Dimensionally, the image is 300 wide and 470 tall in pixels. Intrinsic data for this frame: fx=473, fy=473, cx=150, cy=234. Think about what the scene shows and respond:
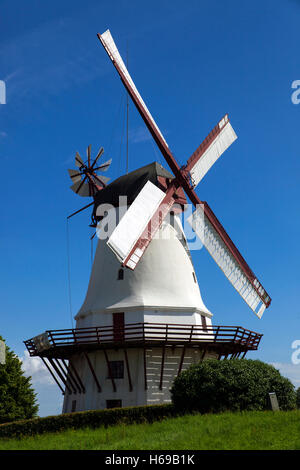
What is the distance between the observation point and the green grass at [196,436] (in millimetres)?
11617

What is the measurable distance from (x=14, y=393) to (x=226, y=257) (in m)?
18.7

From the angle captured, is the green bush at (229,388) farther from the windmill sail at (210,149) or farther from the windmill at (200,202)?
the windmill sail at (210,149)

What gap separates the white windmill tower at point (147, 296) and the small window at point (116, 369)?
0.15 feet

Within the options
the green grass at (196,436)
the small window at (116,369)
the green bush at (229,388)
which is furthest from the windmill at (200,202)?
the green grass at (196,436)

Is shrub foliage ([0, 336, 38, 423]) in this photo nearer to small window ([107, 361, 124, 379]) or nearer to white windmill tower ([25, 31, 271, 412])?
white windmill tower ([25, 31, 271, 412])

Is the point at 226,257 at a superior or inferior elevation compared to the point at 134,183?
inferior

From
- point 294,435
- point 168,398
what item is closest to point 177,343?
point 168,398

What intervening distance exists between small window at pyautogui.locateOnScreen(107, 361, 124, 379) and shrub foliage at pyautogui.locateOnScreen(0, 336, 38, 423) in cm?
1301

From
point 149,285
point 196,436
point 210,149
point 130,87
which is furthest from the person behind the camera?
point 210,149

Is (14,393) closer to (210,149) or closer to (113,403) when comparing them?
(113,403)

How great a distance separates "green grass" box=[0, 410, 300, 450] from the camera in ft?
38.1

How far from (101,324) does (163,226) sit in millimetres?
5850

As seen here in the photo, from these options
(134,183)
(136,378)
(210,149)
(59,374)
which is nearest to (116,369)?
(136,378)

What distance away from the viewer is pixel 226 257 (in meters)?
24.7
